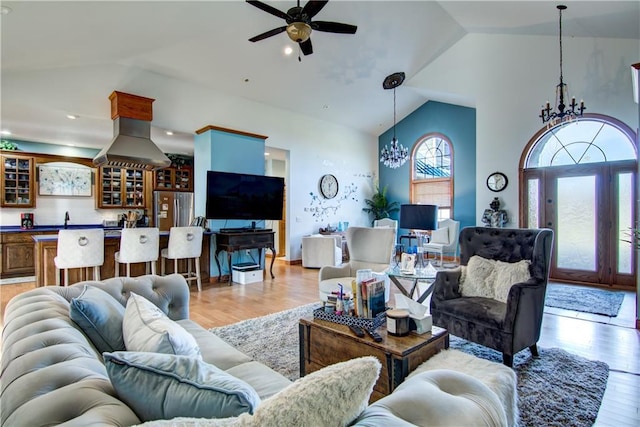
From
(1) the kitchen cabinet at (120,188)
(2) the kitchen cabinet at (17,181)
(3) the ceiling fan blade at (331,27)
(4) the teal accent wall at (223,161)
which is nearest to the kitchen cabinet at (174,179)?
(1) the kitchen cabinet at (120,188)

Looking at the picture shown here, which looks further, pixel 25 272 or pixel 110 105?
pixel 25 272

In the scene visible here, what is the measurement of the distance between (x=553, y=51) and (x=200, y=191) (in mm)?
6550

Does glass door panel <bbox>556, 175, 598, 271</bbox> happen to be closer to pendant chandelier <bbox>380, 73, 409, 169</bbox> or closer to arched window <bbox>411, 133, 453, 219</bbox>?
arched window <bbox>411, 133, 453, 219</bbox>

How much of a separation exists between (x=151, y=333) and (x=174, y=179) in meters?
7.78

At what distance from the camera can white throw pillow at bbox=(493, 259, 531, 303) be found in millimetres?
2791

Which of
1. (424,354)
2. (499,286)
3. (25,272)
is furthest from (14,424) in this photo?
(25,272)

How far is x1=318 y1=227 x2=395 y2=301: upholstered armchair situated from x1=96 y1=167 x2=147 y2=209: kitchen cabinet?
5.74 meters

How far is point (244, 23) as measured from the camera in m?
4.57

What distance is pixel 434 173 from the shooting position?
8375 millimetres

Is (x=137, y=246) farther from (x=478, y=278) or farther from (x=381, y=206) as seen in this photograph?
(x=381, y=206)

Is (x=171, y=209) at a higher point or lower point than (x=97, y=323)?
higher

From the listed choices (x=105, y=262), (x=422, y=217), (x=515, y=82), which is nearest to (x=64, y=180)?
(x=105, y=262)

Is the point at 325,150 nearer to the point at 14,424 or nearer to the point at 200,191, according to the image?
the point at 200,191

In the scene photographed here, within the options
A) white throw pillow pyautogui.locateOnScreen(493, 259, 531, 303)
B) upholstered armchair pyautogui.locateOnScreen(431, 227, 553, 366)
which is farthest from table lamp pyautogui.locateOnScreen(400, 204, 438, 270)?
white throw pillow pyautogui.locateOnScreen(493, 259, 531, 303)
